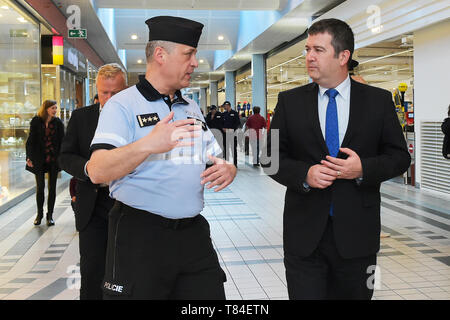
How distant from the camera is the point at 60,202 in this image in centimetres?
830

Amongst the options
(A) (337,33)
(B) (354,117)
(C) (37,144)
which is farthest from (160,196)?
(C) (37,144)

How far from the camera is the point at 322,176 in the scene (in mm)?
2020

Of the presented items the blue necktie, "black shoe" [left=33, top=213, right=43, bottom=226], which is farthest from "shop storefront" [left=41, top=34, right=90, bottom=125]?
the blue necktie

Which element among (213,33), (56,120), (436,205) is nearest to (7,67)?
(56,120)

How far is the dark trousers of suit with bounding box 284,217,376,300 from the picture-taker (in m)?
2.11

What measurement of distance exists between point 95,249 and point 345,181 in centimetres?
137

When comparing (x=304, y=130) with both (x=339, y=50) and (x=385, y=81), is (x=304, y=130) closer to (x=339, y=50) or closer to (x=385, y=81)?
(x=339, y=50)

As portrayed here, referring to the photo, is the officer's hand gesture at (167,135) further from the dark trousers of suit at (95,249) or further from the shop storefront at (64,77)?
the shop storefront at (64,77)

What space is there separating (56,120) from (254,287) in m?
3.91

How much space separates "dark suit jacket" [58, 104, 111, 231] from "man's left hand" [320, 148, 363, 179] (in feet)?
4.33

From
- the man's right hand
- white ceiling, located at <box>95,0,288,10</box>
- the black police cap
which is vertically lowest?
the man's right hand

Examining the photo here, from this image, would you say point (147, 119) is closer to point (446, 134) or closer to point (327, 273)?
point (327, 273)

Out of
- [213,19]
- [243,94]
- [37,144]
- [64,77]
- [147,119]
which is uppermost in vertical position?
[213,19]

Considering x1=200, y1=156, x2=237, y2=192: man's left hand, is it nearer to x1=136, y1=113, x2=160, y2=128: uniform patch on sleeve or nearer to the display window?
x1=136, y1=113, x2=160, y2=128: uniform patch on sleeve
